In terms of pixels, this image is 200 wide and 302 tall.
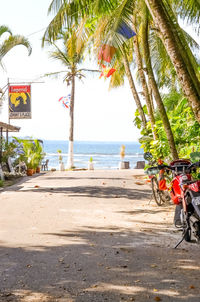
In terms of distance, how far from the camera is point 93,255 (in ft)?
18.7

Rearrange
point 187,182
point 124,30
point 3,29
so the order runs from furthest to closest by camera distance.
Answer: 1. point 3,29
2. point 124,30
3. point 187,182

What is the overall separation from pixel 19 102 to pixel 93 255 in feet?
61.8

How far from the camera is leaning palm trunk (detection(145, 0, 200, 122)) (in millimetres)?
6645

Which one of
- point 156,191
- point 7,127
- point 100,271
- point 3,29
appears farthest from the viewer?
point 7,127

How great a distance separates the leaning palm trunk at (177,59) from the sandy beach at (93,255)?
2.29 meters

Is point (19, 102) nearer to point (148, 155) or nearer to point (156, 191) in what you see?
point (148, 155)

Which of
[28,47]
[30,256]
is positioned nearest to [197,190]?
[30,256]

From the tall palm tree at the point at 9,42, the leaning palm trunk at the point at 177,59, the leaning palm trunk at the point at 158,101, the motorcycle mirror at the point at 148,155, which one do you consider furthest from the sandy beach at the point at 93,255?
the tall palm tree at the point at 9,42

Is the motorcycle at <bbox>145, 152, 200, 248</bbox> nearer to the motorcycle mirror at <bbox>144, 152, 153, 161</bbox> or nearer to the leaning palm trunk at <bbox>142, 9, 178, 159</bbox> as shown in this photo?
the leaning palm trunk at <bbox>142, 9, 178, 159</bbox>

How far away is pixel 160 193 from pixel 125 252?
461 centimetres

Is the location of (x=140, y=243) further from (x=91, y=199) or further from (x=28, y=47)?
(x=28, y=47)

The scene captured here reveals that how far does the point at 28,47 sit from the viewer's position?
1728 centimetres

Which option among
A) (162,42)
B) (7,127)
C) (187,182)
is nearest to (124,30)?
(162,42)

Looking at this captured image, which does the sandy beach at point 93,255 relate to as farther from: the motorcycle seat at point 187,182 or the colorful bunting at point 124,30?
the colorful bunting at point 124,30
